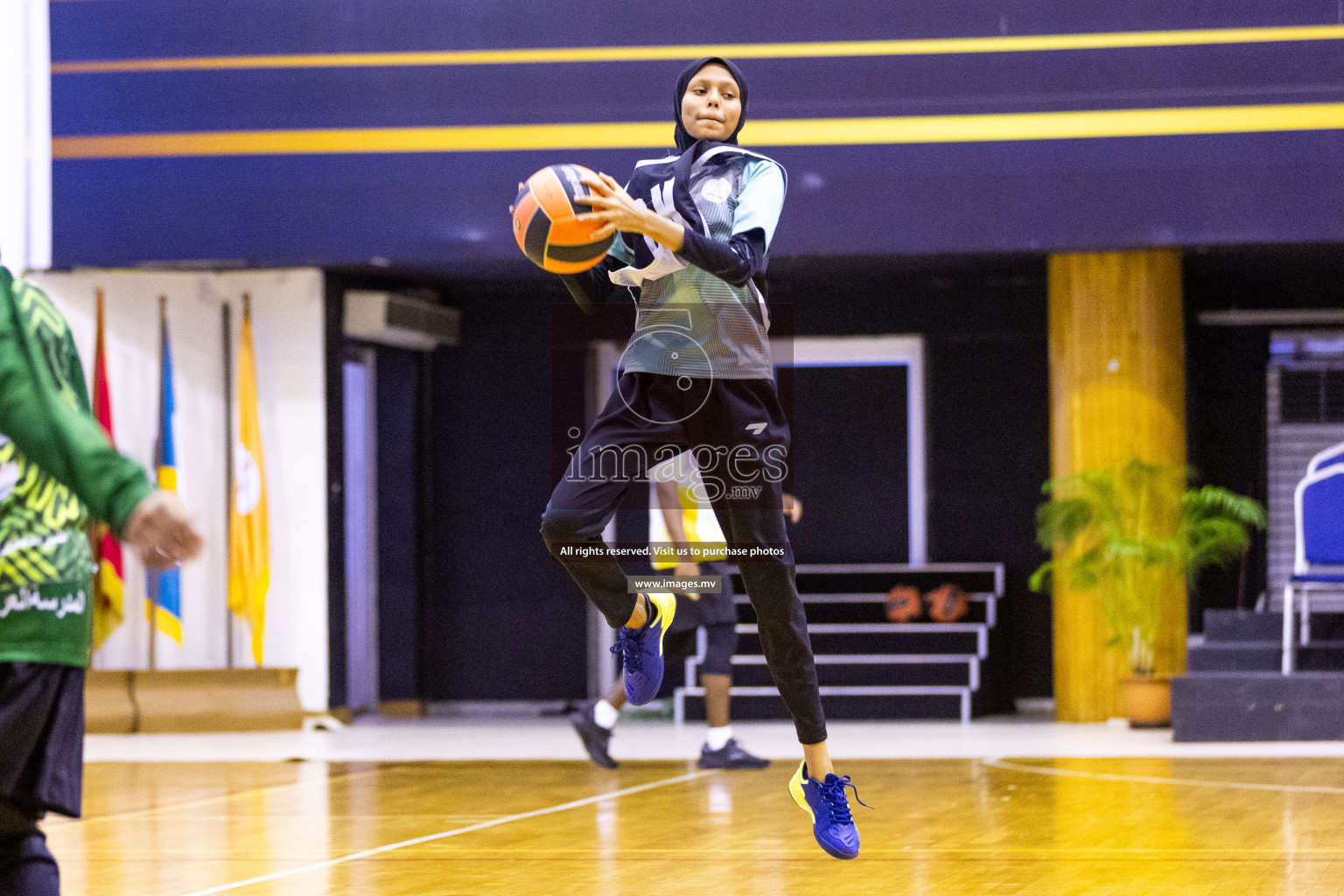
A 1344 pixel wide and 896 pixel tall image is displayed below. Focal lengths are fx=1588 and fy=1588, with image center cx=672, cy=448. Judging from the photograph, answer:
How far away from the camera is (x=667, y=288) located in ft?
10.7

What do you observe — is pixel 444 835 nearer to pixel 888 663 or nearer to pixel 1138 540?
pixel 1138 540

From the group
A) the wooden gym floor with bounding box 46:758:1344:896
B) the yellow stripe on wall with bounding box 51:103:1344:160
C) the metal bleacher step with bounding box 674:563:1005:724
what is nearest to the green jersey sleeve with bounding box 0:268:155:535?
the wooden gym floor with bounding box 46:758:1344:896

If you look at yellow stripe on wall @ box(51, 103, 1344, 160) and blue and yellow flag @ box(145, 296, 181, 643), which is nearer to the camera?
yellow stripe on wall @ box(51, 103, 1344, 160)

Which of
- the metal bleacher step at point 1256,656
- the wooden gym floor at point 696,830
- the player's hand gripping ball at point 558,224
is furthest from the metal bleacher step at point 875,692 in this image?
the player's hand gripping ball at point 558,224

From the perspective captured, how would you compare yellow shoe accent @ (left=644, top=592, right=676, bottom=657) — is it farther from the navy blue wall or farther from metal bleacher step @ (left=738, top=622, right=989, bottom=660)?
metal bleacher step @ (left=738, top=622, right=989, bottom=660)

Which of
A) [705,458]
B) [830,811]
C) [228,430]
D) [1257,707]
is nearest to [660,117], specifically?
[228,430]

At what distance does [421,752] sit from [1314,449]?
5867 millimetres

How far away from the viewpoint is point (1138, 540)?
26.0ft

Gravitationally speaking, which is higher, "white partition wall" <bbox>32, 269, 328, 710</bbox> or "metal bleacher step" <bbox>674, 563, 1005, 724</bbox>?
"white partition wall" <bbox>32, 269, 328, 710</bbox>

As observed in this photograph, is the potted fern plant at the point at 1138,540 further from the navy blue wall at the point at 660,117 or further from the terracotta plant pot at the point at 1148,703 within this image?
the navy blue wall at the point at 660,117

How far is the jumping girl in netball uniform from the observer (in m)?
3.14

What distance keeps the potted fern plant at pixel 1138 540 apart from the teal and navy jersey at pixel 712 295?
5.07 m

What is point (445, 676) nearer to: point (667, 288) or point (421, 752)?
point (421, 752)

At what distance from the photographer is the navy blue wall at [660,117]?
7902 millimetres
